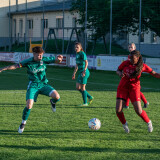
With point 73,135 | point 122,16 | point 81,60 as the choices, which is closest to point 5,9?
point 122,16

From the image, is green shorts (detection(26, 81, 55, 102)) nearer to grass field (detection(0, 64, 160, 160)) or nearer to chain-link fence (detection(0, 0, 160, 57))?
grass field (detection(0, 64, 160, 160))

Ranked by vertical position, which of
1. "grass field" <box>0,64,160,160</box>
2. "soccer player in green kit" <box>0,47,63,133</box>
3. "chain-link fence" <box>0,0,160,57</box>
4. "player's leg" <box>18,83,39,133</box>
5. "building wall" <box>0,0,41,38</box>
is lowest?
"grass field" <box>0,64,160,160</box>

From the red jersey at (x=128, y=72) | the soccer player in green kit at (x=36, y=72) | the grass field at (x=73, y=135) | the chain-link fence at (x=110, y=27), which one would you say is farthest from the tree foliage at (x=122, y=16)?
the red jersey at (x=128, y=72)

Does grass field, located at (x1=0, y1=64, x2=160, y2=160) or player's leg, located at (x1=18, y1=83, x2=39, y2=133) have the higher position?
player's leg, located at (x1=18, y1=83, x2=39, y2=133)

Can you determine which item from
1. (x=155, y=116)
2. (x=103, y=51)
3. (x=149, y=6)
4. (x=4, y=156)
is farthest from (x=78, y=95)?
(x=103, y=51)

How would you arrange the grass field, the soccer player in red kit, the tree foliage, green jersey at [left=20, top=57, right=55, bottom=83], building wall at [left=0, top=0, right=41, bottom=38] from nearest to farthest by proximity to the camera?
the grass field → the soccer player in red kit → green jersey at [left=20, top=57, right=55, bottom=83] → the tree foliage → building wall at [left=0, top=0, right=41, bottom=38]

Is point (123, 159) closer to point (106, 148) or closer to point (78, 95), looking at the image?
point (106, 148)

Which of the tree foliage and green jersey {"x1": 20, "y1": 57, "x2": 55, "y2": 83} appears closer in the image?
green jersey {"x1": 20, "y1": 57, "x2": 55, "y2": 83}

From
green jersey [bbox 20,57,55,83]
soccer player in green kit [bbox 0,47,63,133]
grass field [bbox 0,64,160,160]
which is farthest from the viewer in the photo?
green jersey [bbox 20,57,55,83]

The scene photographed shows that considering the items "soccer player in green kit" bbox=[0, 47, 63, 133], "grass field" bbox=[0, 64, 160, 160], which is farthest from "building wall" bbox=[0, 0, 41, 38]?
"soccer player in green kit" bbox=[0, 47, 63, 133]

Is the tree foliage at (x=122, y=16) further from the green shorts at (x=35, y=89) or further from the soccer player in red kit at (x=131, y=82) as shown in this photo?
the soccer player in red kit at (x=131, y=82)

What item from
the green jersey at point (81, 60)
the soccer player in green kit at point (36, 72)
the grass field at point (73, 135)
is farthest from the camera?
the green jersey at point (81, 60)

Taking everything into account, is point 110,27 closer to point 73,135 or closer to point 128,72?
point 128,72

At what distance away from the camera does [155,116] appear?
9.28 meters
